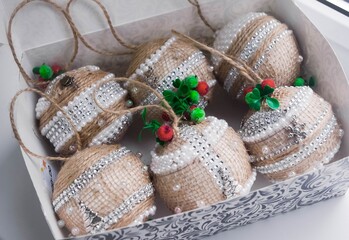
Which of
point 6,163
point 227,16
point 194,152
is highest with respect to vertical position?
point 227,16

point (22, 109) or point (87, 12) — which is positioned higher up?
point (87, 12)

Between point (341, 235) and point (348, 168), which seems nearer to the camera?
point (348, 168)

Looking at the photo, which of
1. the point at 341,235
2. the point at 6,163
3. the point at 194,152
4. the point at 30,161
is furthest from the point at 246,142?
the point at 6,163

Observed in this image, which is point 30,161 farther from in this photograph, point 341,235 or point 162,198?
point 341,235

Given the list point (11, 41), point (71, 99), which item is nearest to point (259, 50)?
point (71, 99)

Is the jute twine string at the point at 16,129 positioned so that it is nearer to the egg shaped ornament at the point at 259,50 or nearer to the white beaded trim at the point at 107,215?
the white beaded trim at the point at 107,215

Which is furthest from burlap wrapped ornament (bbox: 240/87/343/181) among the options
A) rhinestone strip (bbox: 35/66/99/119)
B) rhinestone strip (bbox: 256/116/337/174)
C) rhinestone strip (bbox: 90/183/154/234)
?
rhinestone strip (bbox: 35/66/99/119)
